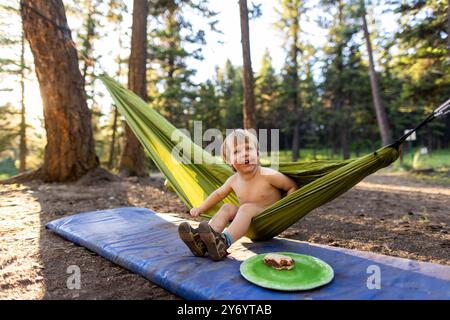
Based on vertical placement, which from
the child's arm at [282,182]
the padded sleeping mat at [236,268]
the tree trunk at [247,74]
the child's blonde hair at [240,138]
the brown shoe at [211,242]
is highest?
the tree trunk at [247,74]

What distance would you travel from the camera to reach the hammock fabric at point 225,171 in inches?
62.1

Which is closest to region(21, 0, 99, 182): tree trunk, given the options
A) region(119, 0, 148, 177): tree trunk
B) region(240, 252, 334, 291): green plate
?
region(119, 0, 148, 177): tree trunk

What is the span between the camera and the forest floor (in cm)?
137

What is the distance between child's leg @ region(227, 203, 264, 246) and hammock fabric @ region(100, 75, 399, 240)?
40 millimetres

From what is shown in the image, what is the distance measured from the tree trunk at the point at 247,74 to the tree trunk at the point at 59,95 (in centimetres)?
231

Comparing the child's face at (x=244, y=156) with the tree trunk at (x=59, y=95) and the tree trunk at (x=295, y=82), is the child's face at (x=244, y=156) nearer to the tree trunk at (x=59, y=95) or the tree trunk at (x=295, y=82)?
the tree trunk at (x=59, y=95)

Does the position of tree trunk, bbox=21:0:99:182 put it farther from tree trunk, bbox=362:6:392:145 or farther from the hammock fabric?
tree trunk, bbox=362:6:392:145

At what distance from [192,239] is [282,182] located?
63cm

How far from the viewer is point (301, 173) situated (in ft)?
6.14

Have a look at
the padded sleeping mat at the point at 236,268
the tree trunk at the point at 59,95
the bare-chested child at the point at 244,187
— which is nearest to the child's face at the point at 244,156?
the bare-chested child at the point at 244,187

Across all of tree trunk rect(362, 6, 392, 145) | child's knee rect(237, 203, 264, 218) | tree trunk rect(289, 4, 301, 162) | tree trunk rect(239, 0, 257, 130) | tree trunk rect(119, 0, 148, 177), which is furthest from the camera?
tree trunk rect(289, 4, 301, 162)

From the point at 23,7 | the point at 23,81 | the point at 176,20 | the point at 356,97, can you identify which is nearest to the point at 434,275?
the point at 23,7

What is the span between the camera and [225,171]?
2.22 meters
